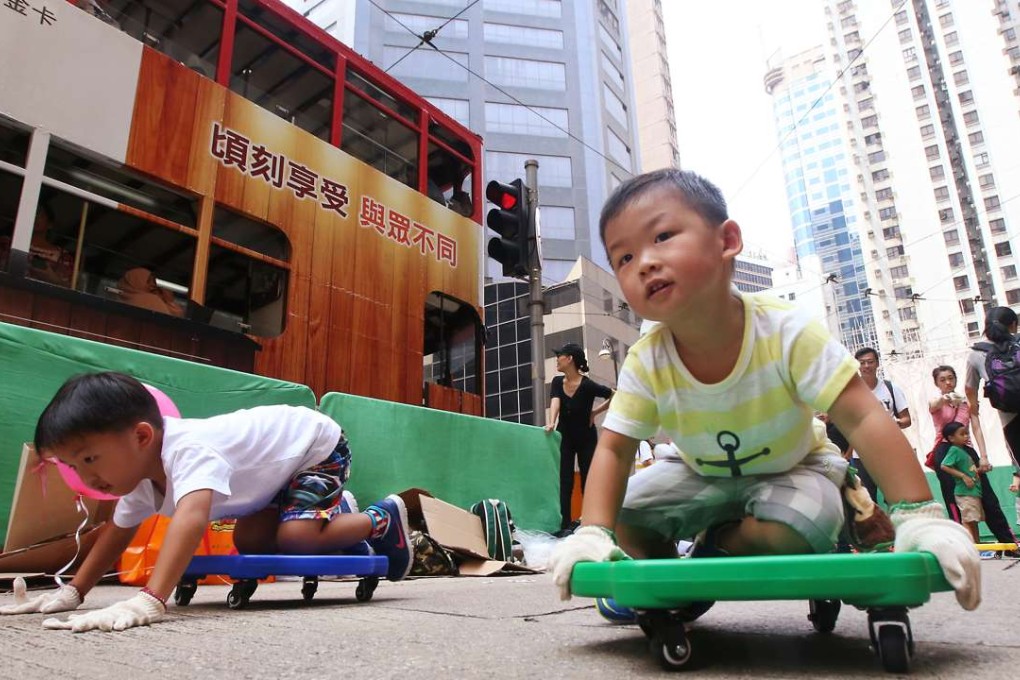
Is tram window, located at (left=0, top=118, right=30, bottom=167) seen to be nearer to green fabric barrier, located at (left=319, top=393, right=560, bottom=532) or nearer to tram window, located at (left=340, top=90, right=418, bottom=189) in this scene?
green fabric barrier, located at (left=319, top=393, right=560, bottom=532)

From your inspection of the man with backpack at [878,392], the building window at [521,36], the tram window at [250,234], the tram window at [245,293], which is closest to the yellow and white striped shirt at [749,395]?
the man with backpack at [878,392]

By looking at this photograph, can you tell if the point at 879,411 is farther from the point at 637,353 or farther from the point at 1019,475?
the point at 1019,475

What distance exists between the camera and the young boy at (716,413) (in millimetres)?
1326

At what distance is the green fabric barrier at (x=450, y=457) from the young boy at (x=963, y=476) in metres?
3.46

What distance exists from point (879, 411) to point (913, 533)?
247mm

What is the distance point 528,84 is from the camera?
109 feet

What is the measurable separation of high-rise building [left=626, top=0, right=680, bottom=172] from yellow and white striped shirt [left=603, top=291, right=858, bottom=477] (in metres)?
45.2

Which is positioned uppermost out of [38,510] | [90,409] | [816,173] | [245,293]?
[816,173]

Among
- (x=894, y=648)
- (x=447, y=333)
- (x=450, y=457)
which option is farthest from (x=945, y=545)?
(x=447, y=333)

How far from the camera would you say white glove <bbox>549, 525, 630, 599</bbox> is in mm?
1300

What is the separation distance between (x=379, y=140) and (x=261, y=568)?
22.4 feet

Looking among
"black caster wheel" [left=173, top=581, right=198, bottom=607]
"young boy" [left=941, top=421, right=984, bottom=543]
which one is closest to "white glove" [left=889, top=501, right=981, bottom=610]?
"black caster wheel" [left=173, top=581, right=198, bottom=607]

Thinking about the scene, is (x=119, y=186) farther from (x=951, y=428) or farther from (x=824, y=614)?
(x=951, y=428)

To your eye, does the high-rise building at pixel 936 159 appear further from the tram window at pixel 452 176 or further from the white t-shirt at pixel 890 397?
the white t-shirt at pixel 890 397
